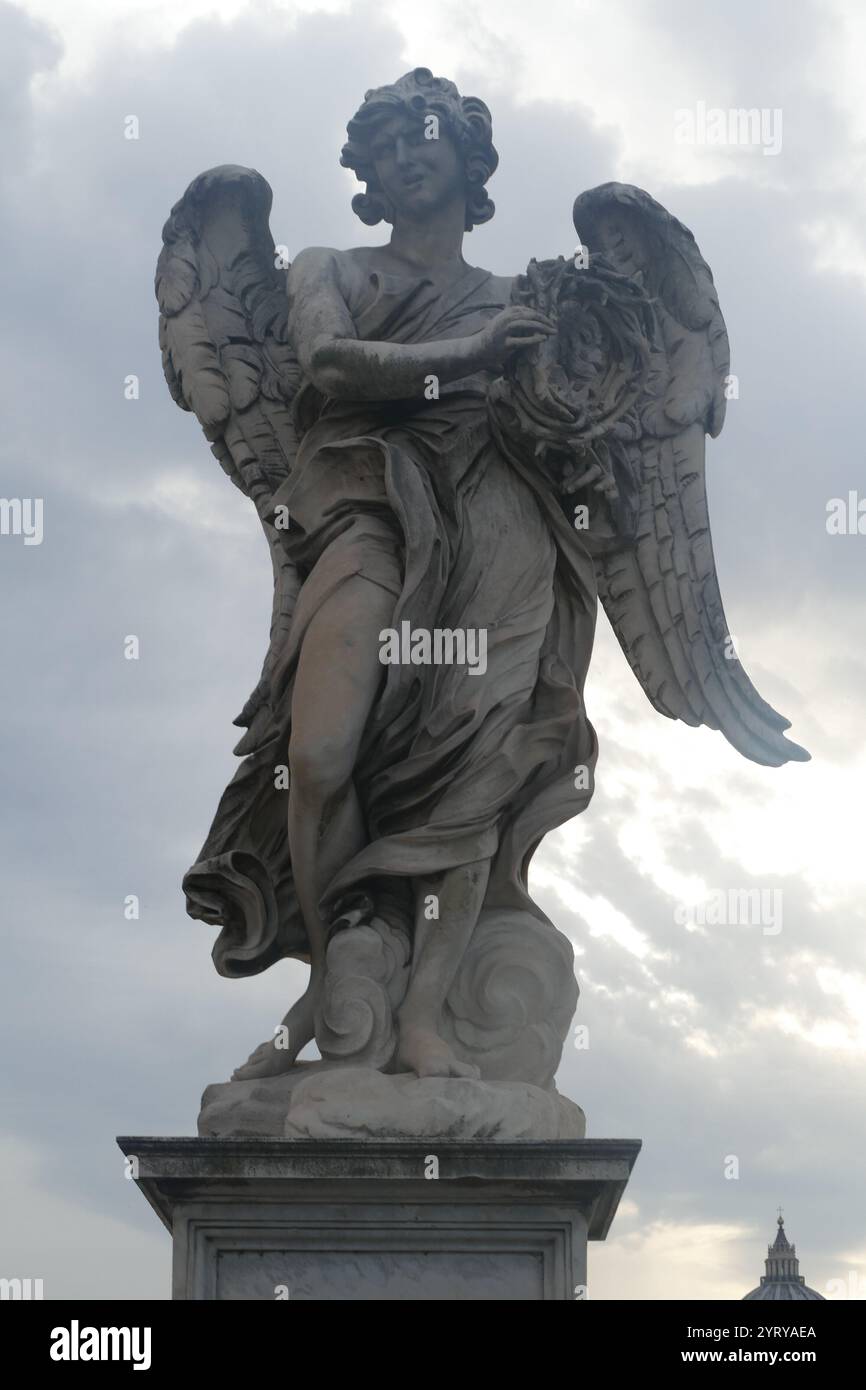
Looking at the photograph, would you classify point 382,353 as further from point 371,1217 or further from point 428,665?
point 371,1217

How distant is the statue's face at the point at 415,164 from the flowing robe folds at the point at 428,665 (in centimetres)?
35

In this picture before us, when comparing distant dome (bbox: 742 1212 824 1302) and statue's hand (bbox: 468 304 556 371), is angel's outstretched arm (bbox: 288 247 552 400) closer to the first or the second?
statue's hand (bbox: 468 304 556 371)

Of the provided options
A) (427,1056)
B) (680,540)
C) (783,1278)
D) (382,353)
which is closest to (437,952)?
(427,1056)

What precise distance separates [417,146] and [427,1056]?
3652 mm

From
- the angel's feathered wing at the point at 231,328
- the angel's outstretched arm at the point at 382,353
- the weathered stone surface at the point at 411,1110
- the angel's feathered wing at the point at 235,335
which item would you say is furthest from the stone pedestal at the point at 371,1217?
the angel's outstretched arm at the point at 382,353

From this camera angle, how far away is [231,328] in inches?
356

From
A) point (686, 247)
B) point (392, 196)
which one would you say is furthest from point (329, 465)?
point (686, 247)

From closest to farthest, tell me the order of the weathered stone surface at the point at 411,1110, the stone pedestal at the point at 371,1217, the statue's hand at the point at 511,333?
the stone pedestal at the point at 371,1217, the weathered stone surface at the point at 411,1110, the statue's hand at the point at 511,333

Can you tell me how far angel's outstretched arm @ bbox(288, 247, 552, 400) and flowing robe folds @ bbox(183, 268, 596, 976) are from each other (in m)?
0.17

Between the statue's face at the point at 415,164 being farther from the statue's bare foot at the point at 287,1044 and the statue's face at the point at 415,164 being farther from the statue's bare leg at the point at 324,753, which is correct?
the statue's bare foot at the point at 287,1044

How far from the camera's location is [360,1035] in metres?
7.87

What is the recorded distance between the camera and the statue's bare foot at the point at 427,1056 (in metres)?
7.70

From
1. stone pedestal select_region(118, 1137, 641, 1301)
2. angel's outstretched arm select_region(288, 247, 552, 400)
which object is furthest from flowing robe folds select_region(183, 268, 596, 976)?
stone pedestal select_region(118, 1137, 641, 1301)
